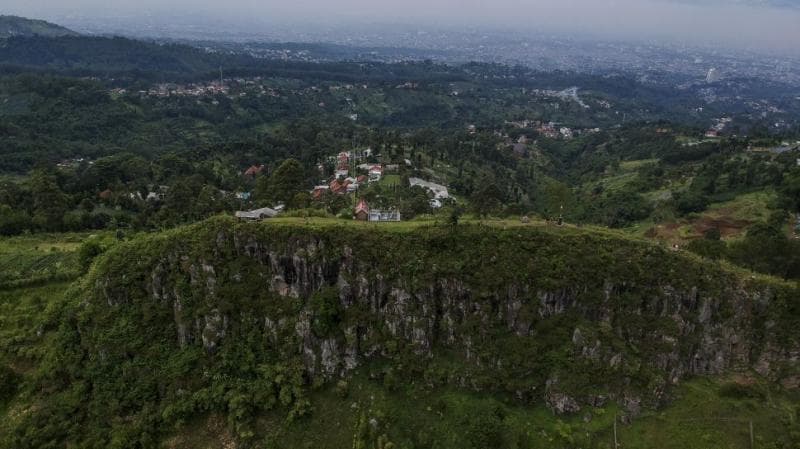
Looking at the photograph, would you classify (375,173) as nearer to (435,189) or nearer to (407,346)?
(435,189)

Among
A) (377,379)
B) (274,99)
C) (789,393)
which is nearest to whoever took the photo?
(789,393)

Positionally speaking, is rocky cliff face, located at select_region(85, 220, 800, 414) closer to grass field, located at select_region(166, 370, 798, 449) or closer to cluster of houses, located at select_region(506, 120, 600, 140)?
grass field, located at select_region(166, 370, 798, 449)

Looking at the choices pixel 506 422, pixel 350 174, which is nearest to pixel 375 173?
pixel 350 174

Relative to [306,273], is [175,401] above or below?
below

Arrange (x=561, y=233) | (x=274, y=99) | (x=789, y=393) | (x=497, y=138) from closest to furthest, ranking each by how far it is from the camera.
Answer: (x=789, y=393) → (x=561, y=233) → (x=497, y=138) → (x=274, y=99)

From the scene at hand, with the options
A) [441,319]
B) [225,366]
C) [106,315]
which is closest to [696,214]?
[441,319]

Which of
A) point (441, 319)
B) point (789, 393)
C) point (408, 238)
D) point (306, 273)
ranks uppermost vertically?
point (408, 238)

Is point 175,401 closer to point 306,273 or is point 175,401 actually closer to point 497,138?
point 306,273
